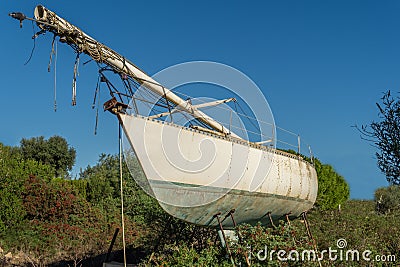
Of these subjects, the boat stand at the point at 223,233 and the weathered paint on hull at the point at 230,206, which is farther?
the boat stand at the point at 223,233

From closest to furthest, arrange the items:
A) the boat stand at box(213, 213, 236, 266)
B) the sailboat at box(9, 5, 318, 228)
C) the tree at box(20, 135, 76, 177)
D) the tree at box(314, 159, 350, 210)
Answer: the sailboat at box(9, 5, 318, 228) → the boat stand at box(213, 213, 236, 266) → the tree at box(314, 159, 350, 210) → the tree at box(20, 135, 76, 177)

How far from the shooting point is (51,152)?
38.2m

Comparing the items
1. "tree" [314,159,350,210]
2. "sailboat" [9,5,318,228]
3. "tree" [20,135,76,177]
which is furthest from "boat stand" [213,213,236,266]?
"tree" [20,135,76,177]

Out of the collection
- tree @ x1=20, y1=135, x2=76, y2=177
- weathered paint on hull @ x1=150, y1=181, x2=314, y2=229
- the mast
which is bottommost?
weathered paint on hull @ x1=150, y1=181, x2=314, y2=229

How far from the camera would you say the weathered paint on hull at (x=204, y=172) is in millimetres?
7598

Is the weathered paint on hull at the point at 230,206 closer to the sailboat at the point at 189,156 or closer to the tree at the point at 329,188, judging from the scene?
the sailboat at the point at 189,156

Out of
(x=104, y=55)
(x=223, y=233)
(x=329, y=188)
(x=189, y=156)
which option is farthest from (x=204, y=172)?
(x=329, y=188)

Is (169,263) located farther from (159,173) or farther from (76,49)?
(76,49)

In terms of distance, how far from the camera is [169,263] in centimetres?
906

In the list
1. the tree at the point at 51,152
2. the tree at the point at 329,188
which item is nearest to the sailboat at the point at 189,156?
the tree at the point at 329,188

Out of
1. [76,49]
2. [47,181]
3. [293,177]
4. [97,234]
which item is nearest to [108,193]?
[47,181]

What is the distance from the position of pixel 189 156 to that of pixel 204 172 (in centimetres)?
46

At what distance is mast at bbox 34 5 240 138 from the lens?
759cm

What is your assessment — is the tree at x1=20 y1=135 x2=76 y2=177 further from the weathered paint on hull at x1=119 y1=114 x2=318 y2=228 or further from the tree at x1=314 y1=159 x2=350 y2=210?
the weathered paint on hull at x1=119 y1=114 x2=318 y2=228
